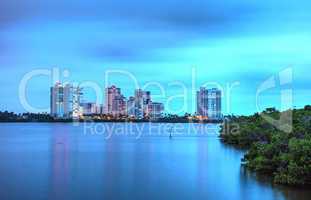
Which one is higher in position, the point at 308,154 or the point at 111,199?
the point at 308,154

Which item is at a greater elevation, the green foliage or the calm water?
the green foliage

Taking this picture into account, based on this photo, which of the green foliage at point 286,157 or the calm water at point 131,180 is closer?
the green foliage at point 286,157

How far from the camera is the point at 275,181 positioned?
26.8 m

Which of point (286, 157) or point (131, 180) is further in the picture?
point (131, 180)

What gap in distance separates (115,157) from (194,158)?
7008 mm

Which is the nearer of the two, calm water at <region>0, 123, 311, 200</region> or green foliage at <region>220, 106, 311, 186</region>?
green foliage at <region>220, 106, 311, 186</region>

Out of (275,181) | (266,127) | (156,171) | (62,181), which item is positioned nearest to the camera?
(275,181)

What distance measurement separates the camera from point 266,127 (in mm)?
50719

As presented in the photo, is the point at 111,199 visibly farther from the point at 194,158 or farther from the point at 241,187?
the point at 194,158

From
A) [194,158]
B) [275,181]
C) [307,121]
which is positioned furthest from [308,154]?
[194,158]

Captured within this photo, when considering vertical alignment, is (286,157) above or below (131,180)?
above

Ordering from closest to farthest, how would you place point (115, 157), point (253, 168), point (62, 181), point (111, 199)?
1. point (111, 199)
2. point (62, 181)
3. point (253, 168)
4. point (115, 157)

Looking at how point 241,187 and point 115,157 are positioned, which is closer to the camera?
point 241,187

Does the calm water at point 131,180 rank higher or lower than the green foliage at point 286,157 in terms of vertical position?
lower
